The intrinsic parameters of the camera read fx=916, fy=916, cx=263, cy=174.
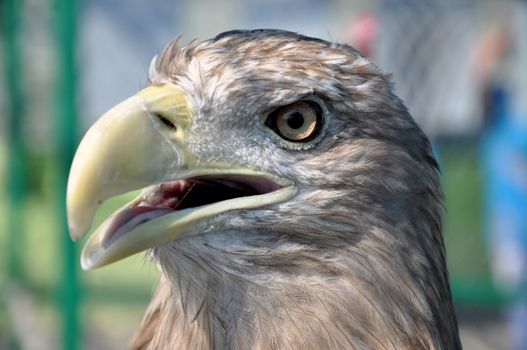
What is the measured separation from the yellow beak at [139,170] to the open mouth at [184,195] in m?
0.02

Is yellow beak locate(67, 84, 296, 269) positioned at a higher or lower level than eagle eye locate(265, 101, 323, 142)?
lower

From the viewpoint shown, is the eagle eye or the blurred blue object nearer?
the eagle eye

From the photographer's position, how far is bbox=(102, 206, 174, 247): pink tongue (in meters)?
1.97

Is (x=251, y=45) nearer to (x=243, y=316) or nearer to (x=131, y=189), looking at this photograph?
(x=131, y=189)

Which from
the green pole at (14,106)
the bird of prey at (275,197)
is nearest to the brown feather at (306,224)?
the bird of prey at (275,197)

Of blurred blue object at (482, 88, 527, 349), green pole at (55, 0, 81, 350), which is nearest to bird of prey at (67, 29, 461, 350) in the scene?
green pole at (55, 0, 81, 350)

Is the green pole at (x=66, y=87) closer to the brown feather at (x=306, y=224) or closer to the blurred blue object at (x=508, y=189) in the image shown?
the brown feather at (x=306, y=224)

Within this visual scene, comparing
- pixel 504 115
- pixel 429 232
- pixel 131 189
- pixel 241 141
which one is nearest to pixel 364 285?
pixel 429 232

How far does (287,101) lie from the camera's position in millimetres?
2080

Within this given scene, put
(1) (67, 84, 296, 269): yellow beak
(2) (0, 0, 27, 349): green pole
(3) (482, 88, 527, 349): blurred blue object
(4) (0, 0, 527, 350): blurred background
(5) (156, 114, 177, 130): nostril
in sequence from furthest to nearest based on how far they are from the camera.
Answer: (2) (0, 0, 27, 349): green pole → (3) (482, 88, 527, 349): blurred blue object → (4) (0, 0, 527, 350): blurred background → (5) (156, 114, 177, 130): nostril → (1) (67, 84, 296, 269): yellow beak

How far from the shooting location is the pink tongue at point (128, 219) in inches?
77.5

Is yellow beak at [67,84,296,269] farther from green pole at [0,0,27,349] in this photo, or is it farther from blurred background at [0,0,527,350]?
green pole at [0,0,27,349]

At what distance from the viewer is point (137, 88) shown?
Result: 4.98 metres

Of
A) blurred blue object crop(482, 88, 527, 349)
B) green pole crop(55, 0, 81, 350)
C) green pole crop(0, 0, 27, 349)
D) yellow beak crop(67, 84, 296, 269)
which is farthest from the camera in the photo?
green pole crop(0, 0, 27, 349)
